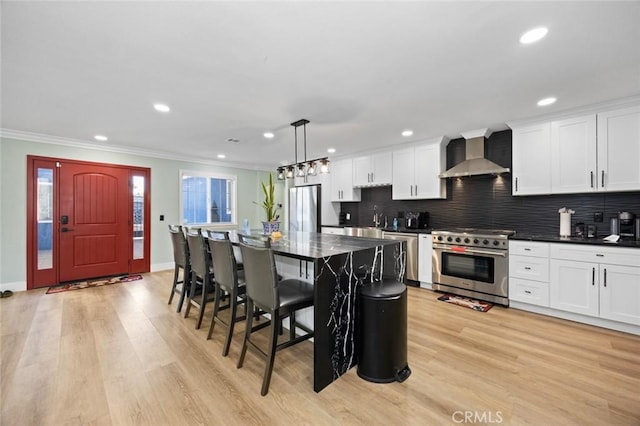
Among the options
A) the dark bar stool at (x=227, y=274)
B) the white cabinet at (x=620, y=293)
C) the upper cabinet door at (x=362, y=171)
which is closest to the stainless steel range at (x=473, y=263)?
the white cabinet at (x=620, y=293)

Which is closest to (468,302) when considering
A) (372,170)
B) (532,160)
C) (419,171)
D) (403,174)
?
(532,160)

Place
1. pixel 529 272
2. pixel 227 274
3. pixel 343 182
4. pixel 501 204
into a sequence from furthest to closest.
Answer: pixel 343 182 < pixel 501 204 < pixel 529 272 < pixel 227 274

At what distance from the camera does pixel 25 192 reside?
4.18m

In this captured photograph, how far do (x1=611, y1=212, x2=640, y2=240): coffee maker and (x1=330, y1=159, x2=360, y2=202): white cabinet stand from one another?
12.1 feet

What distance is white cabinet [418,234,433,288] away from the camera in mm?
4184

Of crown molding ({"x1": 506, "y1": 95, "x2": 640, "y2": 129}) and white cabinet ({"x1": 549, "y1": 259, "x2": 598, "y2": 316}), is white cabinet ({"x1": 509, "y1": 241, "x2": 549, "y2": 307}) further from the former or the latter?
crown molding ({"x1": 506, "y1": 95, "x2": 640, "y2": 129})

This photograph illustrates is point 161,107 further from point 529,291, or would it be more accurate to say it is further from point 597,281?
point 597,281

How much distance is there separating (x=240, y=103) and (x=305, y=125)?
99cm

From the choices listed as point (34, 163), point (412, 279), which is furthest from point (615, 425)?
point (34, 163)

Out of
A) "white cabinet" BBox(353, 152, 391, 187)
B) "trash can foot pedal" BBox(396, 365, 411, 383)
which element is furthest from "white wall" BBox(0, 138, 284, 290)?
"trash can foot pedal" BBox(396, 365, 411, 383)

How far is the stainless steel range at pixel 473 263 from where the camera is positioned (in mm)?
3445

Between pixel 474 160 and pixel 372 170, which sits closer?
pixel 474 160

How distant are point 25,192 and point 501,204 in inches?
284

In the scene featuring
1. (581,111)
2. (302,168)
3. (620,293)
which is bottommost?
(620,293)
